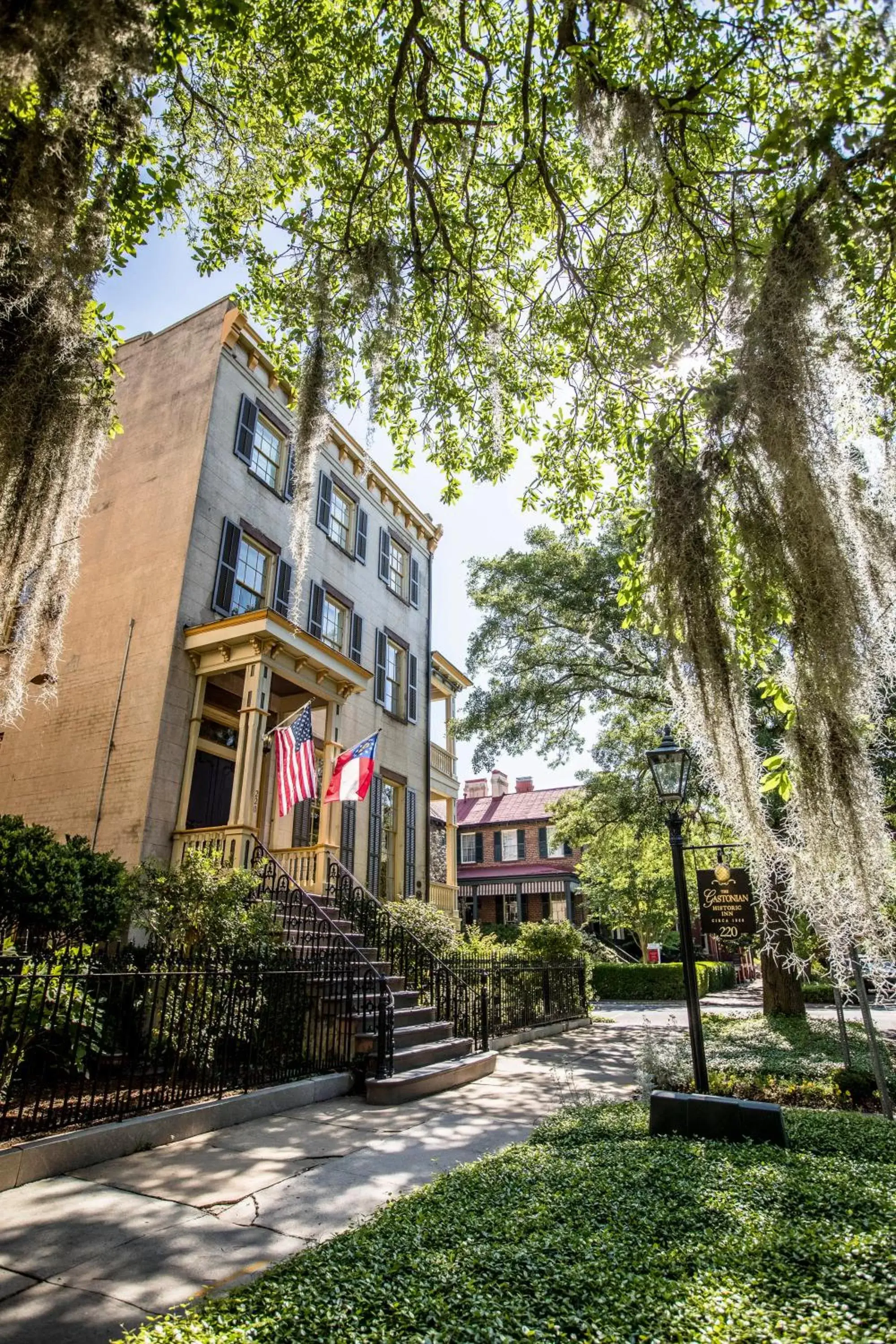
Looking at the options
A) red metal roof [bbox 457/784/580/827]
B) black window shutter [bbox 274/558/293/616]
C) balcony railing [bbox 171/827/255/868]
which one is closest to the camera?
balcony railing [bbox 171/827/255/868]

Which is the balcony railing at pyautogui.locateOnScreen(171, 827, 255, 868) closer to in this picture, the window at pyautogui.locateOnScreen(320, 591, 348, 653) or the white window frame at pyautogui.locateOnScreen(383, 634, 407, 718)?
the window at pyautogui.locateOnScreen(320, 591, 348, 653)

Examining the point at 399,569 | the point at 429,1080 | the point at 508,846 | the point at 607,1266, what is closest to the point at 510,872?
the point at 508,846

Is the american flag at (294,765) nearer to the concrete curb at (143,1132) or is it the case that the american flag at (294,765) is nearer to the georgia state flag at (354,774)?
the georgia state flag at (354,774)

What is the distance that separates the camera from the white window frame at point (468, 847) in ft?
109

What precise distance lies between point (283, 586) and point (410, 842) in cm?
609

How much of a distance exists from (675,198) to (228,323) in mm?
9124

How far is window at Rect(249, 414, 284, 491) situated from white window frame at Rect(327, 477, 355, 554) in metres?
1.52

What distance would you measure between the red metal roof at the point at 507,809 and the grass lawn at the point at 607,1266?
1142 inches

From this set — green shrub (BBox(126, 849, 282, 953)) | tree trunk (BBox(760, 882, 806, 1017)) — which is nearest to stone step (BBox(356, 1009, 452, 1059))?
green shrub (BBox(126, 849, 282, 953))

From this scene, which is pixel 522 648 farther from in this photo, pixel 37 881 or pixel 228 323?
pixel 37 881

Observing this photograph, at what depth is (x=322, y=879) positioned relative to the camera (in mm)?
10305

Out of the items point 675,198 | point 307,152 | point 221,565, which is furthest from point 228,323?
point 675,198

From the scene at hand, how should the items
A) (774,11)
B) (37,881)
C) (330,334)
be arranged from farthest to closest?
(37,881)
(330,334)
(774,11)

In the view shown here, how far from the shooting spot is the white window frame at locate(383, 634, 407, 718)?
605 inches
